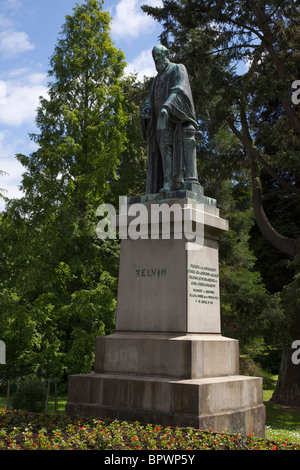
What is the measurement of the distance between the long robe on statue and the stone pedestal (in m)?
0.54

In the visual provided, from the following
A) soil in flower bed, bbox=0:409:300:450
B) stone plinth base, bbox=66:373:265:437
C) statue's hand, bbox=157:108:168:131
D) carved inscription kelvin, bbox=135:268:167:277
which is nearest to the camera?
soil in flower bed, bbox=0:409:300:450

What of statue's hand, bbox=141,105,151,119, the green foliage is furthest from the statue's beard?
the green foliage

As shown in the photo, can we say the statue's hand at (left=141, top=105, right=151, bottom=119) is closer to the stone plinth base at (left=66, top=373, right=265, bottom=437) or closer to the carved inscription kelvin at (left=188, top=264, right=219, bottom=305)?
the carved inscription kelvin at (left=188, top=264, right=219, bottom=305)

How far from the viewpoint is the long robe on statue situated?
811cm

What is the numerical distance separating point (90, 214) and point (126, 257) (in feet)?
28.7

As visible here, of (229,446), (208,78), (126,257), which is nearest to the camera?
(229,446)

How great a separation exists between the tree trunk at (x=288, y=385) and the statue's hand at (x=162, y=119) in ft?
40.0

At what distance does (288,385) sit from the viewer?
1777 centimetres

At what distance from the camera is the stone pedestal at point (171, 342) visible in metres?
6.58

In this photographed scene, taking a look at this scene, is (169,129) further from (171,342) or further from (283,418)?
(283,418)

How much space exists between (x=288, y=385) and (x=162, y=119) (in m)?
12.8
